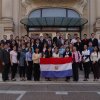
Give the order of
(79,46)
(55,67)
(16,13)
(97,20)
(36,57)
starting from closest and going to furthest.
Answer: (36,57) < (55,67) < (79,46) < (97,20) < (16,13)

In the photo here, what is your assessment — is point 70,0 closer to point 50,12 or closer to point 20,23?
point 50,12

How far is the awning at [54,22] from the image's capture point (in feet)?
A: 105

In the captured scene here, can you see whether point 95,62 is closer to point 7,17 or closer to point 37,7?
point 7,17

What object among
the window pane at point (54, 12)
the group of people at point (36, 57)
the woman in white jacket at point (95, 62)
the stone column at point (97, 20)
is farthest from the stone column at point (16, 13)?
the woman in white jacket at point (95, 62)

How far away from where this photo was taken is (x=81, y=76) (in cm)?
2155

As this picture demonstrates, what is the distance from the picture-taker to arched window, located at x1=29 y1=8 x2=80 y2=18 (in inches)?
1303

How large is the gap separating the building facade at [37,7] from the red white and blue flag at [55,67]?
11741 millimetres

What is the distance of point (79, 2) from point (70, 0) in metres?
0.77

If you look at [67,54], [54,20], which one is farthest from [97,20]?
[67,54]

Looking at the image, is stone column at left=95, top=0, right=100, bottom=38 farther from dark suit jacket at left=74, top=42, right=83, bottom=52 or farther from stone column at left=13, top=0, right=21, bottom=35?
dark suit jacket at left=74, top=42, right=83, bottom=52

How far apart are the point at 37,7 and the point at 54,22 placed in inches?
82.7

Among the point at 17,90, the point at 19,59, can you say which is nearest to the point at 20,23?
the point at 19,59

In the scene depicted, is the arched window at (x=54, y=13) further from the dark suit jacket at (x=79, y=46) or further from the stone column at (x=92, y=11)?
the dark suit jacket at (x=79, y=46)

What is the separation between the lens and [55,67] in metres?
21.0
